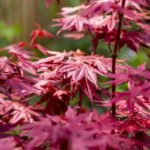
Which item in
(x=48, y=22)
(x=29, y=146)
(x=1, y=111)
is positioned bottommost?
(x=48, y=22)

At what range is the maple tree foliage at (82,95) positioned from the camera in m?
0.81

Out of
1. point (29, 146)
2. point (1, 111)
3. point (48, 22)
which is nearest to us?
point (29, 146)

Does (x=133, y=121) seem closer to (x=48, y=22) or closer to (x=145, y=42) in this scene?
(x=145, y=42)

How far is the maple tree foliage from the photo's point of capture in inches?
31.8

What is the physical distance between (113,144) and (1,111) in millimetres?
501

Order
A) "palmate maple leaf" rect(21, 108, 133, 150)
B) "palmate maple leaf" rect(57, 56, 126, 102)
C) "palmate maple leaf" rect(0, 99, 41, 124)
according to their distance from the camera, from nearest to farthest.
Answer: "palmate maple leaf" rect(21, 108, 133, 150) < "palmate maple leaf" rect(57, 56, 126, 102) < "palmate maple leaf" rect(0, 99, 41, 124)

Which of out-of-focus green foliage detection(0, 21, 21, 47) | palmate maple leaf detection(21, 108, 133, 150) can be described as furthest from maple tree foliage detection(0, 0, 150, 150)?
out-of-focus green foliage detection(0, 21, 21, 47)

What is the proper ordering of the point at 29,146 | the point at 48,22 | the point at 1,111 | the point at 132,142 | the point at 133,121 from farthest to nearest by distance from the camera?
the point at 48,22 < the point at 1,111 < the point at 133,121 < the point at 132,142 < the point at 29,146

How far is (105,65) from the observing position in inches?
45.4

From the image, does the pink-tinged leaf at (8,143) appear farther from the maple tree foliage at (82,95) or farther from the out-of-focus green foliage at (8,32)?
the out-of-focus green foliage at (8,32)

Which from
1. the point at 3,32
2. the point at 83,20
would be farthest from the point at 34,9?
the point at 83,20

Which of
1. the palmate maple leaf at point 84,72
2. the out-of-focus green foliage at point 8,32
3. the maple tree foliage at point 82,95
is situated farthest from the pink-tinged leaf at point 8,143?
the out-of-focus green foliage at point 8,32

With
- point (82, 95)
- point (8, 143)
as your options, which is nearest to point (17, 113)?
point (82, 95)

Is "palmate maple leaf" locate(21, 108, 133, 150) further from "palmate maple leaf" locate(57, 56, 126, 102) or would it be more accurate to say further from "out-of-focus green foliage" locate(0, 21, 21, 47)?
A: "out-of-focus green foliage" locate(0, 21, 21, 47)
